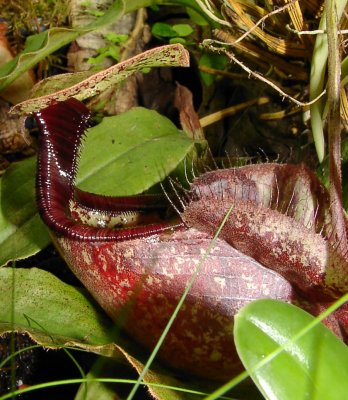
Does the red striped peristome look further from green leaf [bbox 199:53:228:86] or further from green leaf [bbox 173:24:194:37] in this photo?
green leaf [bbox 173:24:194:37]

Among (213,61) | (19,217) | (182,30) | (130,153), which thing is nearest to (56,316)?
(19,217)

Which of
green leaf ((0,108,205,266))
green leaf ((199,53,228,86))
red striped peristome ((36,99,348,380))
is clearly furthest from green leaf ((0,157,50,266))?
green leaf ((199,53,228,86))

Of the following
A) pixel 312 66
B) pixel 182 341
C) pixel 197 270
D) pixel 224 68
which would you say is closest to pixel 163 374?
pixel 182 341

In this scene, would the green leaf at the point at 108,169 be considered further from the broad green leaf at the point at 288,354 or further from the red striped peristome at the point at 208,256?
the broad green leaf at the point at 288,354

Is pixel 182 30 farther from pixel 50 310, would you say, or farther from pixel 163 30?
pixel 50 310

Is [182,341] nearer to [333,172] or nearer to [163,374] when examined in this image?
[163,374]
